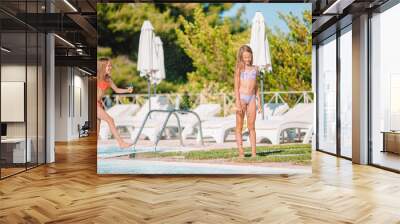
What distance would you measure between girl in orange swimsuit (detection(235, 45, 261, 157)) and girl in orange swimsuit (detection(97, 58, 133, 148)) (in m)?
1.63

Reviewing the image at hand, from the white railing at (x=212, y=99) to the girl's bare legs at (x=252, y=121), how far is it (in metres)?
0.21

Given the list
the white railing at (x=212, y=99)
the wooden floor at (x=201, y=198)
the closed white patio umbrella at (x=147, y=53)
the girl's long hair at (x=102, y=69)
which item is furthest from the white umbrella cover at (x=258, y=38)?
the girl's long hair at (x=102, y=69)

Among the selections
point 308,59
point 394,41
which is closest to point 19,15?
point 308,59

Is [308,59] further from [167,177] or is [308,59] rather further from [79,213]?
[79,213]

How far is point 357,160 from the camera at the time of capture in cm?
793

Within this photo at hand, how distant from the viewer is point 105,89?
249 inches

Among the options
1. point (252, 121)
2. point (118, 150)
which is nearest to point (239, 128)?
point (252, 121)

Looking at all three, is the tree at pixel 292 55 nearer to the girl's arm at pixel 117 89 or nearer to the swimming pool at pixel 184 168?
the swimming pool at pixel 184 168

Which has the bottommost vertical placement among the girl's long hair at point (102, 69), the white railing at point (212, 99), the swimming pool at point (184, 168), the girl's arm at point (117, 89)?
the swimming pool at point (184, 168)

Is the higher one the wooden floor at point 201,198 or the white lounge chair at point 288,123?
the white lounge chair at point 288,123

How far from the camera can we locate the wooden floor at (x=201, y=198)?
3977mm

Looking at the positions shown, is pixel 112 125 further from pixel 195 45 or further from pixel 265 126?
pixel 265 126

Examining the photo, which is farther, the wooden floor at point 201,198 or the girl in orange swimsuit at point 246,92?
the girl in orange swimsuit at point 246,92

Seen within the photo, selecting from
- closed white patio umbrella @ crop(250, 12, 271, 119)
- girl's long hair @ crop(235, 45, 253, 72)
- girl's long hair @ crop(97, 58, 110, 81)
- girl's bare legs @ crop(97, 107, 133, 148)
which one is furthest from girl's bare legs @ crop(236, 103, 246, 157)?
girl's long hair @ crop(97, 58, 110, 81)
